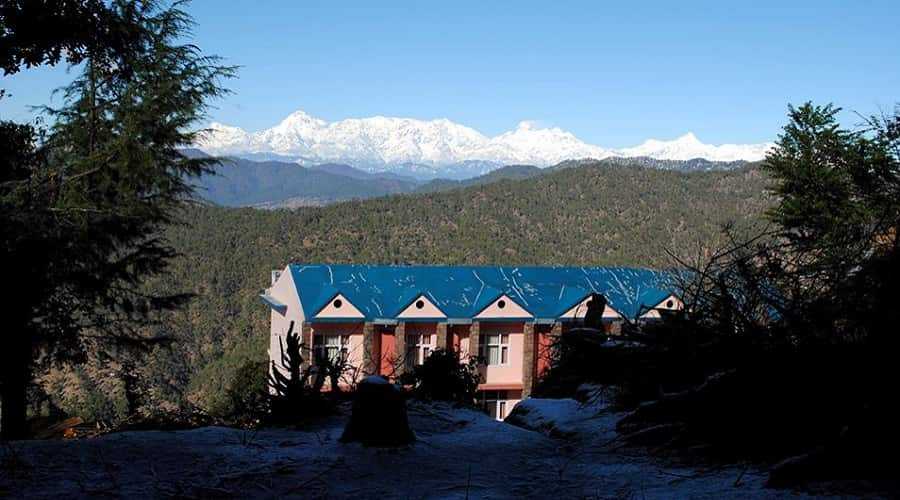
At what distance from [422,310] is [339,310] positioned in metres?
2.81

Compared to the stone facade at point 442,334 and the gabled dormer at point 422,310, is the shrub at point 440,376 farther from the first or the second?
the stone facade at point 442,334

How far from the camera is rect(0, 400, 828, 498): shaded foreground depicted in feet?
13.0

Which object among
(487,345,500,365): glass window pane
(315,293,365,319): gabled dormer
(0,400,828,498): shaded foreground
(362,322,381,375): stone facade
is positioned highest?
(315,293,365,319): gabled dormer

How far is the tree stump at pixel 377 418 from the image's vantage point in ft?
16.6

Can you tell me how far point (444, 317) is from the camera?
88.4 ft

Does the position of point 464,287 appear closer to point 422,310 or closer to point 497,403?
point 422,310

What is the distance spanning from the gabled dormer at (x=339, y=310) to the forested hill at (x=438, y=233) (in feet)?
90.0

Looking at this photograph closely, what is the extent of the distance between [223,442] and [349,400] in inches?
78.4

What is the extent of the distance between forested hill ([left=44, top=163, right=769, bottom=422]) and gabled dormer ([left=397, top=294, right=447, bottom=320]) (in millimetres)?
27707

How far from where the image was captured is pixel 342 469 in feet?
14.6

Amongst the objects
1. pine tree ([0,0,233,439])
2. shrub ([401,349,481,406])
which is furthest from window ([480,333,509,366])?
shrub ([401,349,481,406])

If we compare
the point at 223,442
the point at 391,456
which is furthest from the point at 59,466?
the point at 391,456

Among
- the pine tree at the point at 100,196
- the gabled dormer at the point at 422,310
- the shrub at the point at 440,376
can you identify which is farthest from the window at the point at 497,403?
the shrub at the point at 440,376

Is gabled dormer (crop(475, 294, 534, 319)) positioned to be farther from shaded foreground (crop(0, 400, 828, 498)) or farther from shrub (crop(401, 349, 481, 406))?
shaded foreground (crop(0, 400, 828, 498))
